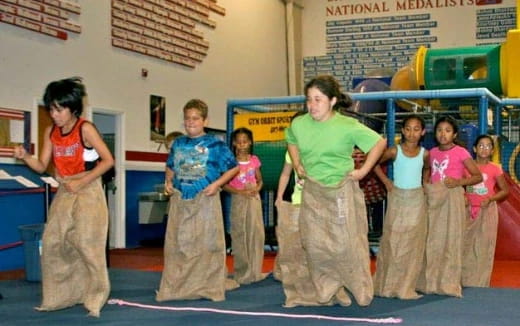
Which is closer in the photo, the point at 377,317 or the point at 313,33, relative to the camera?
the point at 377,317

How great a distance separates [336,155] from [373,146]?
0.22 m

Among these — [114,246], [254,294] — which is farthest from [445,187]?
[114,246]

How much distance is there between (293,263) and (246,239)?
1307 millimetres

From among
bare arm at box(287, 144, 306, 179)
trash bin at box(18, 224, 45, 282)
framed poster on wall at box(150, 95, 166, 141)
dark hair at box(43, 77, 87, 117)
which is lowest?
trash bin at box(18, 224, 45, 282)

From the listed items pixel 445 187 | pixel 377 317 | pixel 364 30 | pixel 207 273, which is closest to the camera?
pixel 377 317

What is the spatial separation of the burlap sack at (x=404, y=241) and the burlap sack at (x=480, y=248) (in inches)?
33.4

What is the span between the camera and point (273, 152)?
7922 millimetres

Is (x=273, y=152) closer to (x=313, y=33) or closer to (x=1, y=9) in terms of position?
(x=1, y=9)

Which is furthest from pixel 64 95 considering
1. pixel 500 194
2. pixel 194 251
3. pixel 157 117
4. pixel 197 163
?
Answer: pixel 157 117

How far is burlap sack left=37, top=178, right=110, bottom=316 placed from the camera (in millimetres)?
4219

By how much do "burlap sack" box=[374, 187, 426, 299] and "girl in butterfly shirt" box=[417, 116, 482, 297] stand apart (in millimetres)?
190

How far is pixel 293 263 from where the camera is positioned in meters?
4.62

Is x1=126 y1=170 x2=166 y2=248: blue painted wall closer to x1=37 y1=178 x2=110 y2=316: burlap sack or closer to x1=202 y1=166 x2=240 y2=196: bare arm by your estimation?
x1=202 y1=166 x2=240 y2=196: bare arm

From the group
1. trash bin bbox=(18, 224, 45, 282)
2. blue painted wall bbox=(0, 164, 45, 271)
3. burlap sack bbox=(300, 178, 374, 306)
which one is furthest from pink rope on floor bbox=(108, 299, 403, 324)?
blue painted wall bbox=(0, 164, 45, 271)
